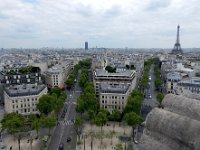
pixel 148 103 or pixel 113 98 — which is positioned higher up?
pixel 113 98

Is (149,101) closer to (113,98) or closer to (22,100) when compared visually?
(113,98)

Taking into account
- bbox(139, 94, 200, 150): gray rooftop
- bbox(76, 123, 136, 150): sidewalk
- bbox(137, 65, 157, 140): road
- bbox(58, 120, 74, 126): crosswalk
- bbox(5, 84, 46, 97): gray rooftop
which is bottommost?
bbox(76, 123, 136, 150): sidewalk

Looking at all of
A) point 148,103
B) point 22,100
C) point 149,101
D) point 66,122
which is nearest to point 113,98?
point 66,122

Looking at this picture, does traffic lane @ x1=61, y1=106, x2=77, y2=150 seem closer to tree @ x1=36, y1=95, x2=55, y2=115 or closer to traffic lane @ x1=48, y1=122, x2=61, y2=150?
traffic lane @ x1=48, y1=122, x2=61, y2=150

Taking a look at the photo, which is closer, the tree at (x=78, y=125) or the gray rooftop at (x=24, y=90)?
the tree at (x=78, y=125)

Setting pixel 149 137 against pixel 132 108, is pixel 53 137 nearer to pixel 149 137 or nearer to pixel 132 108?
pixel 132 108

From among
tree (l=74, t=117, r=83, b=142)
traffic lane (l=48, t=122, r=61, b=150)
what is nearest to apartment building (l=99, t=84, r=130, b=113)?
tree (l=74, t=117, r=83, b=142)

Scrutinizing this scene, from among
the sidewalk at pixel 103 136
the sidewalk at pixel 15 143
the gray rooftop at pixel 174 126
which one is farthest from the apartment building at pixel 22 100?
the gray rooftop at pixel 174 126

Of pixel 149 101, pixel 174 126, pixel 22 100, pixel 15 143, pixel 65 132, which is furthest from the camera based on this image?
pixel 149 101

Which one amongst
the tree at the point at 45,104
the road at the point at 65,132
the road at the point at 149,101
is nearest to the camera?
the road at the point at 65,132

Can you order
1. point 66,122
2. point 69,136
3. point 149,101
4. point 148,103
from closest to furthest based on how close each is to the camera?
point 69,136, point 66,122, point 148,103, point 149,101

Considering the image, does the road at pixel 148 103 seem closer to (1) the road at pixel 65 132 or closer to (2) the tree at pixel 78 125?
(2) the tree at pixel 78 125
